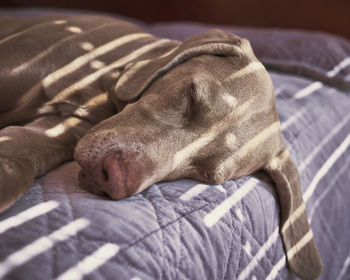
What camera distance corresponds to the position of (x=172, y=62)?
64.3 inches

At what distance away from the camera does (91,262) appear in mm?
980

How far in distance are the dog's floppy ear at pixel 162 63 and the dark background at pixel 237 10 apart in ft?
8.54

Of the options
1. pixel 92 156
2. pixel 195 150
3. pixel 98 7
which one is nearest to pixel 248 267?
pixel 195 150

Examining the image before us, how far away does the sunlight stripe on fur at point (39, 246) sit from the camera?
897 mm

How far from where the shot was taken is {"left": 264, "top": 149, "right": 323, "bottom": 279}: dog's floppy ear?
5.24 ft

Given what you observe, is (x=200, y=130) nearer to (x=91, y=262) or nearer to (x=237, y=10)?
(x=91, y=262)

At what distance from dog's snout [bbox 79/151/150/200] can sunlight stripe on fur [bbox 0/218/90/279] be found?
0.55 feet

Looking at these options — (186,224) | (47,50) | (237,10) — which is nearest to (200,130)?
(186,224)

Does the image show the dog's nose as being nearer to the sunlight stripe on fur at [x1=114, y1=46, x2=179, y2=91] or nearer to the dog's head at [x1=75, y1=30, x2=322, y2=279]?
the dog's head at [x1=75, y1=30, x2=322, y2=279]

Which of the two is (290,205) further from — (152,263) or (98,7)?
(98,7)

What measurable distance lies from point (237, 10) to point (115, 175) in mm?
3611

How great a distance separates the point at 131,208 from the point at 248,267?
0.50 m

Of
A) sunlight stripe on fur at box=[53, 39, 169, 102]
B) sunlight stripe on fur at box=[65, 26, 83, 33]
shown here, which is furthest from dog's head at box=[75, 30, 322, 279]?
sunlight stripe on fur at box=[65, 26, 83, 33]

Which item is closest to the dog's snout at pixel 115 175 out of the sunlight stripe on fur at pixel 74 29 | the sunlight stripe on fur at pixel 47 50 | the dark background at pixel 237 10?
the sunlight stripe on fur at pixel 47 50
